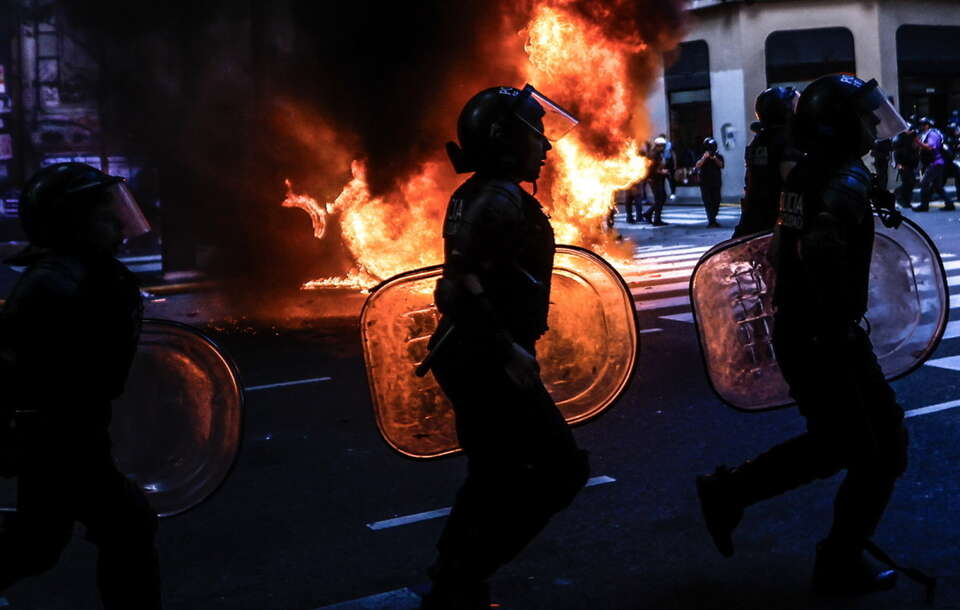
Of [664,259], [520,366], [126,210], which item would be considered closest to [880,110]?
→ [520,366]

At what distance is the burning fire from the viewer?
13.4 metres

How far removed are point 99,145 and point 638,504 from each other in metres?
12.6

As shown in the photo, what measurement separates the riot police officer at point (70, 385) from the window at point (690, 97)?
27.3 metres

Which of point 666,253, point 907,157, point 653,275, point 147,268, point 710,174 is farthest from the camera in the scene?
point 907,157

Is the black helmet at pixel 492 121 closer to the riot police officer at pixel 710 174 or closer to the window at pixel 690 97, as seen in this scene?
the riot police officer at pixel 710 174

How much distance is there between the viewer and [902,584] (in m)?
3.87

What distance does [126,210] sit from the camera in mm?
3488

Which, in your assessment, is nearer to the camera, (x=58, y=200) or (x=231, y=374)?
(x=58, y=200)

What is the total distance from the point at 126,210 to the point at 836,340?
2.23 meters

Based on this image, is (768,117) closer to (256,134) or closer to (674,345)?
(674,345)

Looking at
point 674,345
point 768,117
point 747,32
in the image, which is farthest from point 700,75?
point 768,117

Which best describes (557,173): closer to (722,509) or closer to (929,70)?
(722,509)

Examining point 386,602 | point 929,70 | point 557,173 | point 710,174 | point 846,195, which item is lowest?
point 386,602

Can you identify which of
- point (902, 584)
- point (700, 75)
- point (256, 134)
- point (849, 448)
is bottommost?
point (902, 584)
